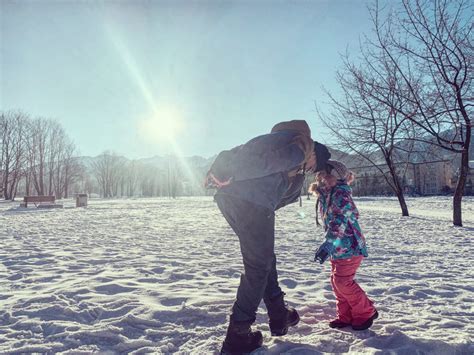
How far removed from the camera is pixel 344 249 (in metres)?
2.30

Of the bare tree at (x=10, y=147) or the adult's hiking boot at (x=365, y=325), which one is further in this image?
the bare tree at (x=10, y=147)

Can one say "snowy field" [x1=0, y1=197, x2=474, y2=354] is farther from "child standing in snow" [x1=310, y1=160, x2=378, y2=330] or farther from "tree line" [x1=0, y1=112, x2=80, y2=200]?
"tree line" [x1=0, y1=112, x2=80, y2=200]

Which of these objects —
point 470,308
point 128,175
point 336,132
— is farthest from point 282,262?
point 128,175

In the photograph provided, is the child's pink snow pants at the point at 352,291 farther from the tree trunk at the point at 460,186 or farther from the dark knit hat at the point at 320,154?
the tree trunk at the point at 460,186

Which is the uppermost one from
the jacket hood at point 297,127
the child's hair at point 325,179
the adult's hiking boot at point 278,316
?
the jacket hood at point 297,127

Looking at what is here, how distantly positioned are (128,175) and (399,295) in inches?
3921

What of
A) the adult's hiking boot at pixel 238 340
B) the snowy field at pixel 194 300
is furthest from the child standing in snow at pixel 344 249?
the adult's hiking boot at pixel 238 340

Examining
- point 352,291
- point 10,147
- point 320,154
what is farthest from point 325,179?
point 10,147

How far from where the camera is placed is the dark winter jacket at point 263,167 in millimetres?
1930

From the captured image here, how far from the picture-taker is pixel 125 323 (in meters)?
2.52

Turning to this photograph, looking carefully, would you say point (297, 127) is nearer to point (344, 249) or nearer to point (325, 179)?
point (325, 179)

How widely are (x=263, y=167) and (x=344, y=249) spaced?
937mm

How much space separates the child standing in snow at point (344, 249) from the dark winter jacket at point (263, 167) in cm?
51

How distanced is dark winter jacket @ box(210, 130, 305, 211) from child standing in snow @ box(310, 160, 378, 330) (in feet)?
1.67
